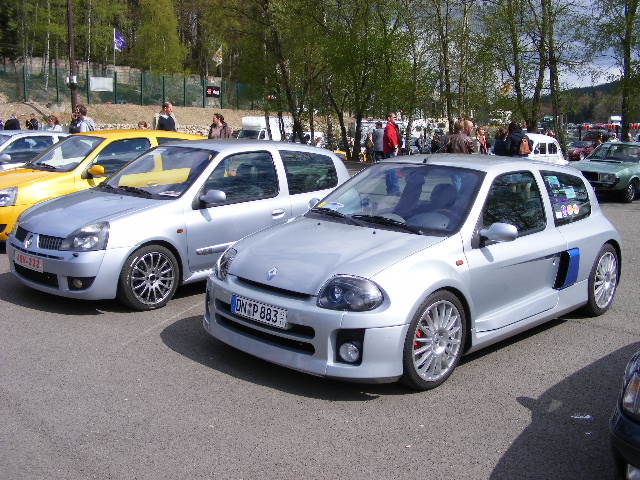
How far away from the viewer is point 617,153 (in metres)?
19.1

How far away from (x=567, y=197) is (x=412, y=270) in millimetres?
2410

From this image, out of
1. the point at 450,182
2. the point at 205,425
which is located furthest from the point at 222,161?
the point at 205,425

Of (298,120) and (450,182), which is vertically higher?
(298,120)

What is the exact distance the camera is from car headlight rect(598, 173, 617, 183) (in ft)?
57.7

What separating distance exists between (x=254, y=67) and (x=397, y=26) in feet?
20.9

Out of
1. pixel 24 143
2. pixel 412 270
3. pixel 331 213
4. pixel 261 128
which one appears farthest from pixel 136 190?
pixel 261 128

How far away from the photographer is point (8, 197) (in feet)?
29.2

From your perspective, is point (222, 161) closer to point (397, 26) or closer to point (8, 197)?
point (8, 197)

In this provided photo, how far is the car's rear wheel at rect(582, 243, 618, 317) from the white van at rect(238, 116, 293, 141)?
26896 millimetres

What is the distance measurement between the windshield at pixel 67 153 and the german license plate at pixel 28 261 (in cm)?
299

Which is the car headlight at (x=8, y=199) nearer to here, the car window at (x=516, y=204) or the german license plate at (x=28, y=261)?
the german license plate at (x=28, y=261)

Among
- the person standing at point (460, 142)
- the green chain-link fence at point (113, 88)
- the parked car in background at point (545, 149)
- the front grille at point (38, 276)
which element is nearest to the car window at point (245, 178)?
the front grille at point (38, 276)

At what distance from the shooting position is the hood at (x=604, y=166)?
1788 centimetres

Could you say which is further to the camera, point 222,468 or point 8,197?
point 8,197
